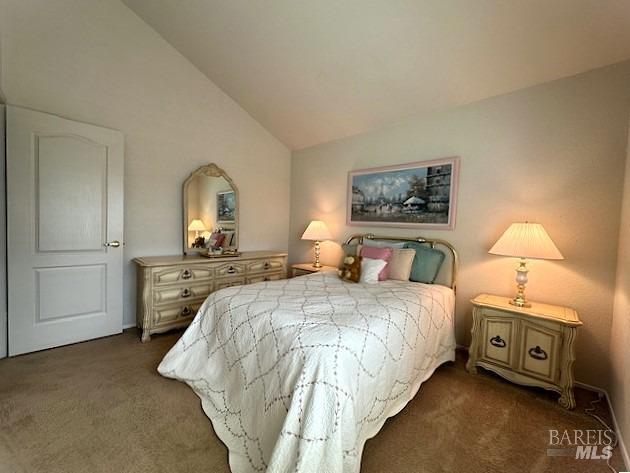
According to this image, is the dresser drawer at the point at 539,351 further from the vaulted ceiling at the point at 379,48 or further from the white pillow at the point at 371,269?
the vaulted ceiling at the point at 379,48

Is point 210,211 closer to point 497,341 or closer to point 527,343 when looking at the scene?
point 497,341

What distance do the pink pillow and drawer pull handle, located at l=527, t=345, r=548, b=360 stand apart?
1.20 m

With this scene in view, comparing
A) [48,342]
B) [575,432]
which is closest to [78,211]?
[48,342]

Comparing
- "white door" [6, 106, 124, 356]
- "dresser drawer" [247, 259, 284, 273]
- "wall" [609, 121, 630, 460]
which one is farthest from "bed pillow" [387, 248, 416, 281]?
"white door" [6, 106, 124, 356]

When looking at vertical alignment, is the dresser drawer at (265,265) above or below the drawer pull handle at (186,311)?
above

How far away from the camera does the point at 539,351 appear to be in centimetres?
199

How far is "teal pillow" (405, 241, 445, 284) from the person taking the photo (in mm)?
2703

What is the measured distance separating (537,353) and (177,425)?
2.44 metres

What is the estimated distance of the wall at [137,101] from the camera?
8.10ft

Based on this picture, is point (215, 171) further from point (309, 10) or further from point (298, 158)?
point (309, 10)

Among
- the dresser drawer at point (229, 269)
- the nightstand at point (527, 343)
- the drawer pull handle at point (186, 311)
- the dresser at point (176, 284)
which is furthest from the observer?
the dresser drawer at point (229, 269)

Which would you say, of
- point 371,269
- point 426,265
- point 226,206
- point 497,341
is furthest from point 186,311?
point 497,341

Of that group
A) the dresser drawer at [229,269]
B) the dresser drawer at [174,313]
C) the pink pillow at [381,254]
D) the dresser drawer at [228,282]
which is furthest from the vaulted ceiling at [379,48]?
the dresser drawer at [174,313]

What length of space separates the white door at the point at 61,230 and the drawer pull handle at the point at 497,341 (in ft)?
11.4
